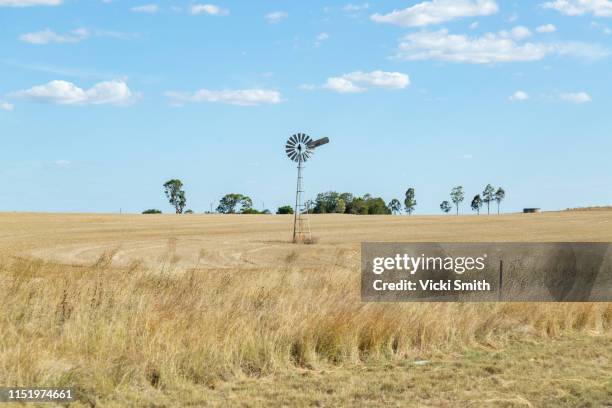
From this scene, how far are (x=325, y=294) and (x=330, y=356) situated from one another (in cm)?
386

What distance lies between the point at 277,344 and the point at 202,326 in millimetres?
1314

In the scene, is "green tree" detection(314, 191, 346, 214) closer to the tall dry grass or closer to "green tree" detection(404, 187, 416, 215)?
"green tree" detection(404, 187, 416, 215)

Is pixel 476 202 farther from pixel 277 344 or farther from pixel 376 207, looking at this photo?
pixel 277 344

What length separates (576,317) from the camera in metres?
15.1

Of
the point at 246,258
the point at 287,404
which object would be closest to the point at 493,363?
the point at 287,404

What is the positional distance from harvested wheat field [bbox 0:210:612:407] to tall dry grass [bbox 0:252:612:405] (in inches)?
1.2

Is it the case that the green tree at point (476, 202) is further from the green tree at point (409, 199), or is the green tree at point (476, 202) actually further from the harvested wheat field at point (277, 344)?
the harvested wheat field at point (277, 344)

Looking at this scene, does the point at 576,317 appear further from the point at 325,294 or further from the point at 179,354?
the point at 179,354

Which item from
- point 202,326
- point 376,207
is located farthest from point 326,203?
point 202,326

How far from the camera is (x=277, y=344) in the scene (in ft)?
37.7

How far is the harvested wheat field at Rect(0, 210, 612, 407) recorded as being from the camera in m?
9.44

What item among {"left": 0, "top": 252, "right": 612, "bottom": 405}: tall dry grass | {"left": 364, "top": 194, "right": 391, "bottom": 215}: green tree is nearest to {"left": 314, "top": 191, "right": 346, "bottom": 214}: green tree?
{"left": 364, "top": 194, "right": 391, "bottom": 215}: green tree

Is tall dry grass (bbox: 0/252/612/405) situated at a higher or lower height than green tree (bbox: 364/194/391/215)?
lower

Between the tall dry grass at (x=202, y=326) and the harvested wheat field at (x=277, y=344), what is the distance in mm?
31
